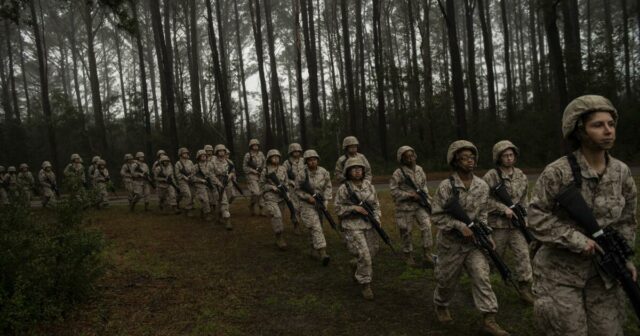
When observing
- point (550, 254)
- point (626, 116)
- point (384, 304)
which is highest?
point (626, 116)

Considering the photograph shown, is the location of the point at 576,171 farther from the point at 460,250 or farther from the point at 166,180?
the point at 166,180

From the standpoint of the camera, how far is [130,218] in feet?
44.6

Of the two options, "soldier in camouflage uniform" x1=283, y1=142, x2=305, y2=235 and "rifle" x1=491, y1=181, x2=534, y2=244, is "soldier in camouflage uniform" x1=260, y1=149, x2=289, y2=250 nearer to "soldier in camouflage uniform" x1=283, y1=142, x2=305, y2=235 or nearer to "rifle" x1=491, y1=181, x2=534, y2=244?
"soldier in camouflage uniform" x1=283, y1=142, x2=305, y2=235

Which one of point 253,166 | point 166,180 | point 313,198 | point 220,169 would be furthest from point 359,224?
point 166,180

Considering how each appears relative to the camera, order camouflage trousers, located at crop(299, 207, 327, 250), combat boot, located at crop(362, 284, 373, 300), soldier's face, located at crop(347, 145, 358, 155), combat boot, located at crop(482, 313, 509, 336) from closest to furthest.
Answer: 1. combat boot, located at crop(482, 313, 509, 336)
2. combat boot, located at crop(362, 284, 373, 300)
3. camouflage trousers, located at crop(299, 207, 327, 250)
4. soldier's face, located at crop(347, 145, 358, 155)

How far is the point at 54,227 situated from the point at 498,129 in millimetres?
21172

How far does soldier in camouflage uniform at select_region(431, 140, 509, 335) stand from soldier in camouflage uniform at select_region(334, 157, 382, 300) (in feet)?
4.22

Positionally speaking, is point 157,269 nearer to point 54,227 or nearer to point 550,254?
point 54,227

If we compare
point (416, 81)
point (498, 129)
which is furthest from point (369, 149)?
point (498, 129)

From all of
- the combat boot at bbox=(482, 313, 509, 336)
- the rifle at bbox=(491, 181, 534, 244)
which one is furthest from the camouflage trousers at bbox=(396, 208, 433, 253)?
the combat boot at bbox=(482, 313, 509, 336)

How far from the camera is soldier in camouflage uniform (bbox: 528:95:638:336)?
2.91m

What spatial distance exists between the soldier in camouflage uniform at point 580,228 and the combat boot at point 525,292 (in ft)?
9.04

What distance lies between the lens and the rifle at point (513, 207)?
578 cm

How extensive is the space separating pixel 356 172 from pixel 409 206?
1.68m
